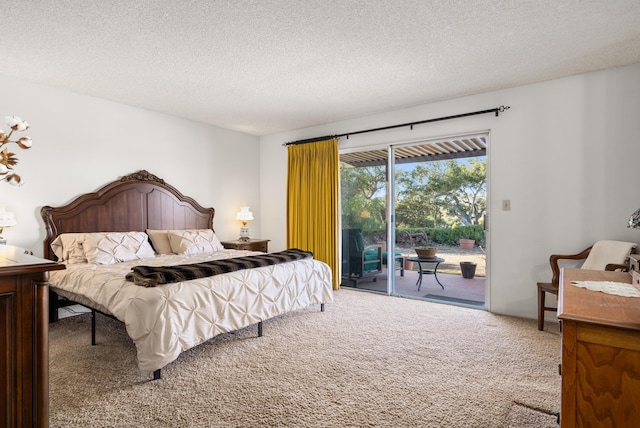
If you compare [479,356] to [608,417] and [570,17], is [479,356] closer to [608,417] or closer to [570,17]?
[608,417]

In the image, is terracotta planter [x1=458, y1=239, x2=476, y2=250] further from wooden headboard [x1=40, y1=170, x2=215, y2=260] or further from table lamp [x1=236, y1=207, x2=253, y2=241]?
wooden headboard [x1=40, y1=170, x2=215, y2=260]

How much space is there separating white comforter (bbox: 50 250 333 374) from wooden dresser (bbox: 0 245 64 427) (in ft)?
2.58

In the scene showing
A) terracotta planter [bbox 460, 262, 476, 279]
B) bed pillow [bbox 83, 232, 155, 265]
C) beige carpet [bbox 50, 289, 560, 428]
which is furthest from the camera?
terracotta planter [bbox 460, 262, 476, 279]

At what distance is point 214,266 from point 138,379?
95cm

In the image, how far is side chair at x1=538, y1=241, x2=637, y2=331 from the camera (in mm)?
2873

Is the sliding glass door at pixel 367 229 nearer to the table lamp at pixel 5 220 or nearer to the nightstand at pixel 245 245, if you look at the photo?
the nightstand at pixel 245 245

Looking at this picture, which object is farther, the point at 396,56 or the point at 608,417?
the point at 396,56

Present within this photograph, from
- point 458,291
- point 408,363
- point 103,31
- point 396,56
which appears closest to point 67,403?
point 408,363

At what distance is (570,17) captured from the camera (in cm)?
234

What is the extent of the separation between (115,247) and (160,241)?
657 millimetres

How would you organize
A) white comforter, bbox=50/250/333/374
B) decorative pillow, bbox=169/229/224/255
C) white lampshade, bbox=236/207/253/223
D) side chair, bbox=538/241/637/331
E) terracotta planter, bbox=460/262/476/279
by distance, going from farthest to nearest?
white lampshade, bbox=236/207/253/223, terracotta planter, bbox=460/262/476/279, decorative pillow, bbox=169/229/224/255, side chair, bbox=538/241/637/331, white comforter, bbox=50/250/333/374

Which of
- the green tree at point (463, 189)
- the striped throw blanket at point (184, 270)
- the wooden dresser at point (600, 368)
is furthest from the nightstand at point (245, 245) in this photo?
the wooden dresser at point (600, 368)

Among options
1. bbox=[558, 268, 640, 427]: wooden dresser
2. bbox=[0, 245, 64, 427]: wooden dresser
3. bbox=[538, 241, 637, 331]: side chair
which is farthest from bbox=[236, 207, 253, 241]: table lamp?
bbox=[558, 268, 640, 427]: wooden dresser

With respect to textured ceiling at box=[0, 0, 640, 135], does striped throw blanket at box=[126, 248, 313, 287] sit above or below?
below
